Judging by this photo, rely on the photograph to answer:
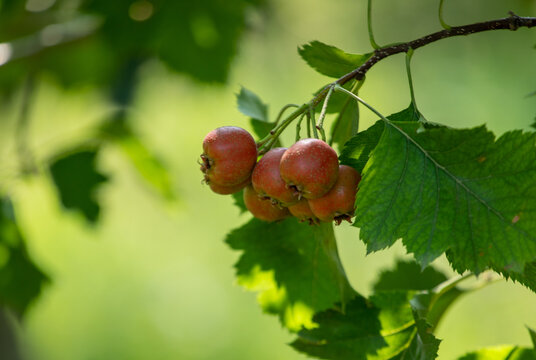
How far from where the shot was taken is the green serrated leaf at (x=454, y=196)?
0.73 metres

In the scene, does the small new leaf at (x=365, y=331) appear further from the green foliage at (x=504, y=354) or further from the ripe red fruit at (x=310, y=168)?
the ripe red fruit at (x=310, y=168)

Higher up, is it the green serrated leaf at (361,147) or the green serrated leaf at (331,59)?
the green serrated leaf at (331,59)

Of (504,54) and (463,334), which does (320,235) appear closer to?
(463,334)

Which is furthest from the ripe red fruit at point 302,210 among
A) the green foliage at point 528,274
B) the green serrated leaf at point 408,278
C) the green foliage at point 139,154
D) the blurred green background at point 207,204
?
the blurred green background at point 207,204

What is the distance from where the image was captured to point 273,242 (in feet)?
3.58

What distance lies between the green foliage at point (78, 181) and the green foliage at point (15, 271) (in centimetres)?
20

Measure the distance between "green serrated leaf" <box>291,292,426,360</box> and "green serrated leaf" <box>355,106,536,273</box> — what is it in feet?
1.08

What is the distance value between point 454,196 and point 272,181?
0.78 feet

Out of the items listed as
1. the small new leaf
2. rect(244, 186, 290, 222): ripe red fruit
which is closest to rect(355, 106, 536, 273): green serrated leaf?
rect(244, 186, 290, 222): ripe red fruit

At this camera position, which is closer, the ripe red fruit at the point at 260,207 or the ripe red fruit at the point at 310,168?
the ripe red fruit at the point at 310,168

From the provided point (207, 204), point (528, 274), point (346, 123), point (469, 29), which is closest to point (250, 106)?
point (346, 123)

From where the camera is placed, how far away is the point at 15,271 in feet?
7.09

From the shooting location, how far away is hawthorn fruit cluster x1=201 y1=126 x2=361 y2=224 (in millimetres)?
780

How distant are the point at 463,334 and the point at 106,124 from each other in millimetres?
2489
